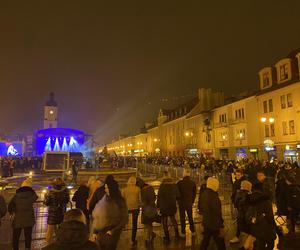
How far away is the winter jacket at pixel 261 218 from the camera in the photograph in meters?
5.54

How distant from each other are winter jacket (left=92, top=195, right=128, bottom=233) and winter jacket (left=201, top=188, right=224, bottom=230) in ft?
6.25

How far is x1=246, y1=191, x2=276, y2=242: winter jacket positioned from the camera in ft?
18.2

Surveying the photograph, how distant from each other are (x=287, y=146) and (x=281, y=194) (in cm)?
2749

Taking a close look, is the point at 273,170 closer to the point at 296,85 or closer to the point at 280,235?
the point at 280,235

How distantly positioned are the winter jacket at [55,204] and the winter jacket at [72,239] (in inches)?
199

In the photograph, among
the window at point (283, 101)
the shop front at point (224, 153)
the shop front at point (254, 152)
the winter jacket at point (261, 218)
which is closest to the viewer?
the winter jacket at point (261, 218)

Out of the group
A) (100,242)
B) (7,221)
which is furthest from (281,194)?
(7,221)

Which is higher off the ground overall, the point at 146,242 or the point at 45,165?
the point at 45,165

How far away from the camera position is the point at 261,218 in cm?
557

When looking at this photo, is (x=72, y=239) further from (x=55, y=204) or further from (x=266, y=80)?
(x=266, y=80)

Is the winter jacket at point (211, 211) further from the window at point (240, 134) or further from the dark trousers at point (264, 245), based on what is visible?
the window at point (240, 134)

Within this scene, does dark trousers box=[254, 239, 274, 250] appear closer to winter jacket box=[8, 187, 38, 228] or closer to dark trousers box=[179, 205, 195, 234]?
dark trousers box=[179, 205, 195, 234]

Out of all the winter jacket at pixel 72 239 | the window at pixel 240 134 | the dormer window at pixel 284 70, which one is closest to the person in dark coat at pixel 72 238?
the winter jacket at pixel 72 239

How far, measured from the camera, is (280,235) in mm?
8297
